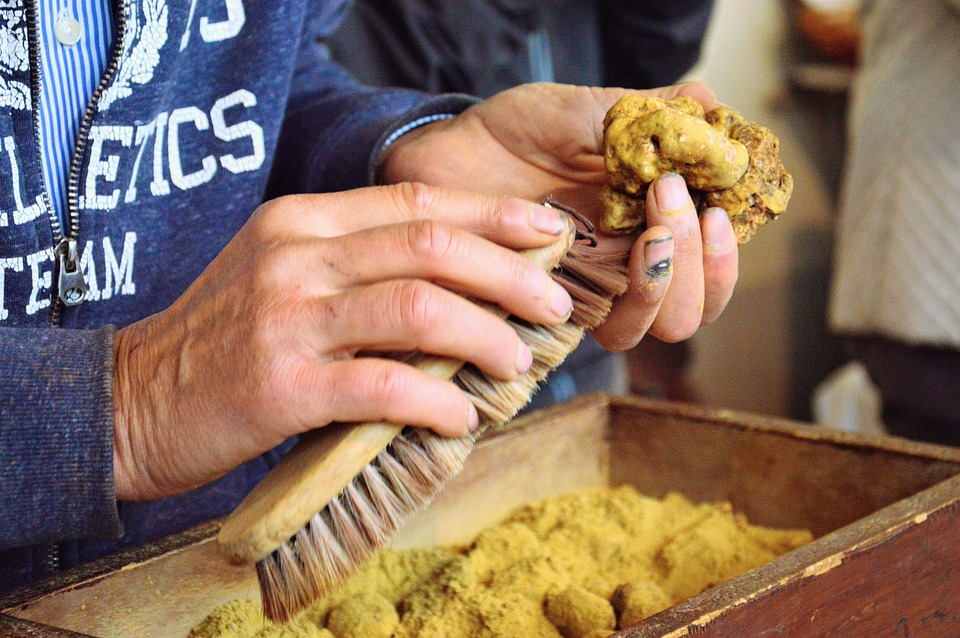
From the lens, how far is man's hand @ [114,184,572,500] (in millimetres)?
693

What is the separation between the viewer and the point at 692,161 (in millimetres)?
856

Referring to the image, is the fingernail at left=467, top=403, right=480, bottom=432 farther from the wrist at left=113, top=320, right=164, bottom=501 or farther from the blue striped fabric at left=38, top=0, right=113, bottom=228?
the blue striped fabric at left=38, top=0, right=113, bottom=228

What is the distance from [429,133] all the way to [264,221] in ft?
1.52

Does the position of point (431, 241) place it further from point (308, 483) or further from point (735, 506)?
point (735, 506)

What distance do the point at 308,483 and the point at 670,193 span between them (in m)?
0.43

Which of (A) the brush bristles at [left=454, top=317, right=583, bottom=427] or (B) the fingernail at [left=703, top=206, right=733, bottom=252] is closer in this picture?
(A) the brush bristles at [left=454, top=317, right=583, bottom=427]

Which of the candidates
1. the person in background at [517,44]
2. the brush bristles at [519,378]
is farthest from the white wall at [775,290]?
the brush bristles at [519,378]

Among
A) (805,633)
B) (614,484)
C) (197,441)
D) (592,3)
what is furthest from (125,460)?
(592,3)

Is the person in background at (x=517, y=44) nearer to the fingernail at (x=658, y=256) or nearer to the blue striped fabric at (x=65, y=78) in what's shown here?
the fingernail at (x=658, y=256)

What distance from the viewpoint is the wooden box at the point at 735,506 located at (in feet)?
2.64

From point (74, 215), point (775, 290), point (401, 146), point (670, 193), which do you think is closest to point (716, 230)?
point (670, 193)

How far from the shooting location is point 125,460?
781mm

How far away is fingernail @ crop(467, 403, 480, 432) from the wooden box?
0.20 m

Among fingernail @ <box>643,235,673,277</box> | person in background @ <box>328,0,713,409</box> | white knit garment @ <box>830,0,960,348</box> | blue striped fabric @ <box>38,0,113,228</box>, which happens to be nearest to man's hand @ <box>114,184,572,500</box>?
fingernail @ <box>643,235,673,277</box>
